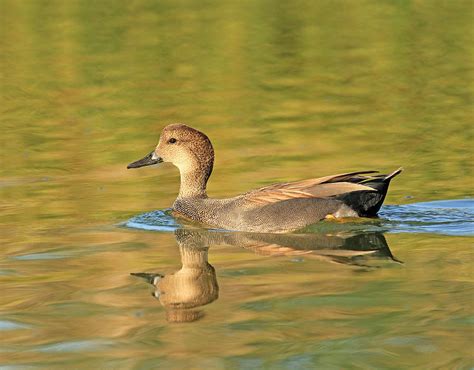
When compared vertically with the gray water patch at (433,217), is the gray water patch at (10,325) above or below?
above

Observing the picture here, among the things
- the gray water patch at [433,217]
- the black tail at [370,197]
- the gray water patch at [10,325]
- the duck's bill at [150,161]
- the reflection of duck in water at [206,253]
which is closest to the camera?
the gray water patch at [10,325]

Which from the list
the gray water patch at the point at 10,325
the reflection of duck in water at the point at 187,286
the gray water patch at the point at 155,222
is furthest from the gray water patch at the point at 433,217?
the gray water patch at the point at 10,325

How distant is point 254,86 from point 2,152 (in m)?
5.49

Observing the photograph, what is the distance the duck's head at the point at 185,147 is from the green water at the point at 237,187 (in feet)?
1.48

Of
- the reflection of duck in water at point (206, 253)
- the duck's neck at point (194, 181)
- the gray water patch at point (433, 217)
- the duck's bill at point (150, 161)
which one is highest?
the duck's bill at point (150, 161)

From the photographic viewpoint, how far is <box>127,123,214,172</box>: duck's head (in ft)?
36.9

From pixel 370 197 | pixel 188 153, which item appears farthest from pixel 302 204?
pixel 188 153

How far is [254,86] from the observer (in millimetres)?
18812

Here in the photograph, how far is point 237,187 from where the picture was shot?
11852 millimetres

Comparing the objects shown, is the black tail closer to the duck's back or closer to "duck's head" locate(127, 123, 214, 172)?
the duck's back

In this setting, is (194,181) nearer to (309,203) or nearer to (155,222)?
(155,222)

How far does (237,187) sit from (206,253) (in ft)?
8.45

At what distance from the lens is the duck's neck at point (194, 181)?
11.2m

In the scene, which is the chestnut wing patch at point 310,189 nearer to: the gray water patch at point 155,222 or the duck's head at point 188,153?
the gray water patch at point 155,222
